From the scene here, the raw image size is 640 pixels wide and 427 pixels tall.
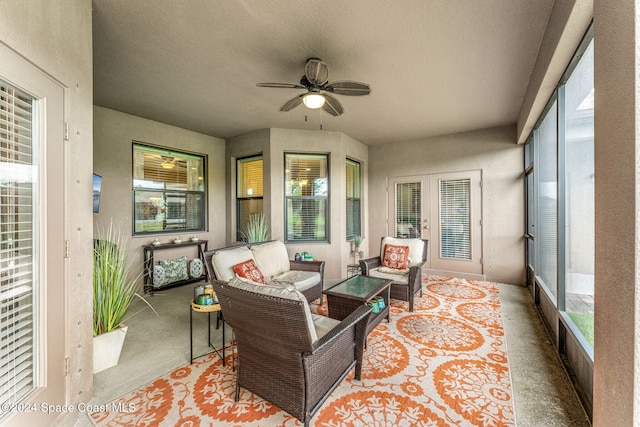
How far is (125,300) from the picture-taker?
229 centimetres

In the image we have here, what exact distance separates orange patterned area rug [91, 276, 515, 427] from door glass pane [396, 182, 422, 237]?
2910 millimetres

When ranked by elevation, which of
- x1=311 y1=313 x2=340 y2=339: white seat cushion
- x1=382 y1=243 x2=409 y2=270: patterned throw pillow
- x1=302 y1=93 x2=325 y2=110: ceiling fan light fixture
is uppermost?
x1=302 y1=93 x2=325 y2=110: ceiling fan light fixture

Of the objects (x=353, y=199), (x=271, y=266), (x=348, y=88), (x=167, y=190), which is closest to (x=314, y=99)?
(x=348, y=88)

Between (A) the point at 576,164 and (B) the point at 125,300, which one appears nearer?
(A) the point at 576,164

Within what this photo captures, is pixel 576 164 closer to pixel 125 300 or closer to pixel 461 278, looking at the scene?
pixel 461 278

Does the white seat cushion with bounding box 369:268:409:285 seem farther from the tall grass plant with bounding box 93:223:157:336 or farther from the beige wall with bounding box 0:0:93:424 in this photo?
the beige wall with bounding box 0:0:93:424

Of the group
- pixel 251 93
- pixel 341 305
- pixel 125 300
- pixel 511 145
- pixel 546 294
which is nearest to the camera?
pixel 125 300

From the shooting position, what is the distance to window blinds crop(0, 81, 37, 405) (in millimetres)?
1261

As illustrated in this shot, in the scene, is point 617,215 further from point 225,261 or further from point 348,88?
point 225,261

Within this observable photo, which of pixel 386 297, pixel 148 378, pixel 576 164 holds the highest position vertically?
pixel 576 164

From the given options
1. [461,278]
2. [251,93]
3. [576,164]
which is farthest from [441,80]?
[461,278]

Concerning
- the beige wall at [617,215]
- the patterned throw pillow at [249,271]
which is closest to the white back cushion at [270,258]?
the patterned throw pillow at [249,271]

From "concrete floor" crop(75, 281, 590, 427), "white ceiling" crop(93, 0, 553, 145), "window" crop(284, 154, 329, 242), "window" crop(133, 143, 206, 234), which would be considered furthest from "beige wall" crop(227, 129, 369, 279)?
"concrete floor" crop(75, 281, 590, 427)

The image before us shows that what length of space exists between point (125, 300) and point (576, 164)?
156 inches
